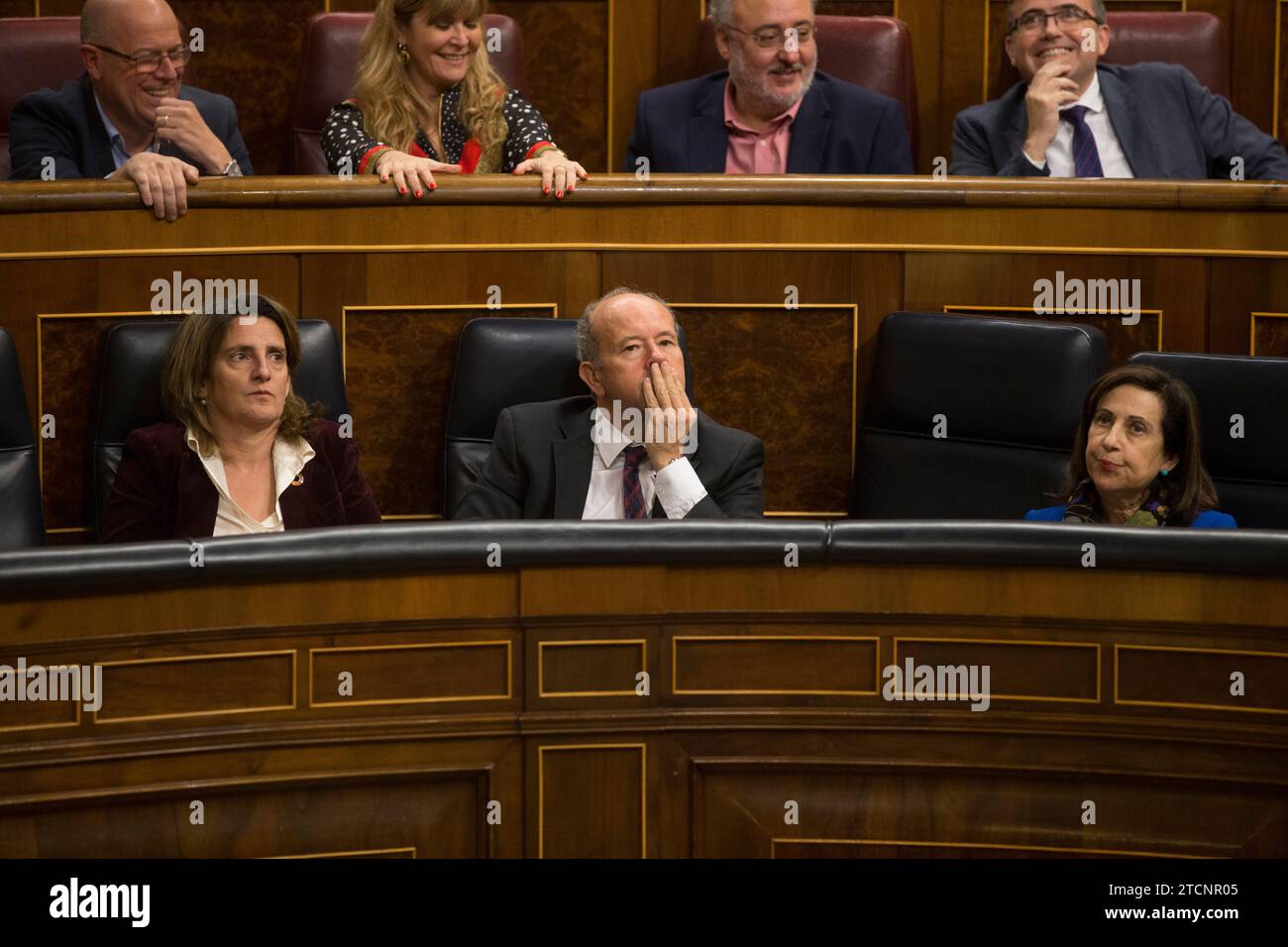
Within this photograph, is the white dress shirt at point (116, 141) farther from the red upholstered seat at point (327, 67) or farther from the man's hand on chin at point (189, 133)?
the red upholstered seat at point (327, 67)

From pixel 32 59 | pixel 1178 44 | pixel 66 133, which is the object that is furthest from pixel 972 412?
pixel 32 59

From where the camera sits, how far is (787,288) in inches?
67.2

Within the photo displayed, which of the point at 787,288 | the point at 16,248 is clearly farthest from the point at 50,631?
the point at 787,288

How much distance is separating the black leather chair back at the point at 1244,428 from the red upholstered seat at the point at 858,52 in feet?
2.43

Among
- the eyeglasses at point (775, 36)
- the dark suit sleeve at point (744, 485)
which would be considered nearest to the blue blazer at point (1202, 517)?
the dark suit sleeve at point (744, 485)

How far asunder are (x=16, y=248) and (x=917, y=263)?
0.88m

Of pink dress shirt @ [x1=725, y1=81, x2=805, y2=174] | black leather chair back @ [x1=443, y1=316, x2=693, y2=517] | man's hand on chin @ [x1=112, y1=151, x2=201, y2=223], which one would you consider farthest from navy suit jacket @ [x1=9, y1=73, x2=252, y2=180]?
pink dress shirt @ [x1=725, y1=81, x2=805, y2=174]

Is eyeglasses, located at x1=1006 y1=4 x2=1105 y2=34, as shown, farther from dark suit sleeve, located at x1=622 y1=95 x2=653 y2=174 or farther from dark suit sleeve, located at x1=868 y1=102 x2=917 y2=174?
dark suit sleeve, located at x1=622 y1=95 x2=653 y2=174

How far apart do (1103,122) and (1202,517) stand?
2.32ft

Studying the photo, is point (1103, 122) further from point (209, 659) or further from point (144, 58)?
point (209, 659)

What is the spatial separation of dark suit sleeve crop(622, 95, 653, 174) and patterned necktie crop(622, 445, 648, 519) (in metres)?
0.56

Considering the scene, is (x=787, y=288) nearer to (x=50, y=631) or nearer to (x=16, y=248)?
(x=16, y=248)

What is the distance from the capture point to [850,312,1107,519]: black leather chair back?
1599 millimetres

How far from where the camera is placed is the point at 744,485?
1.49 m
